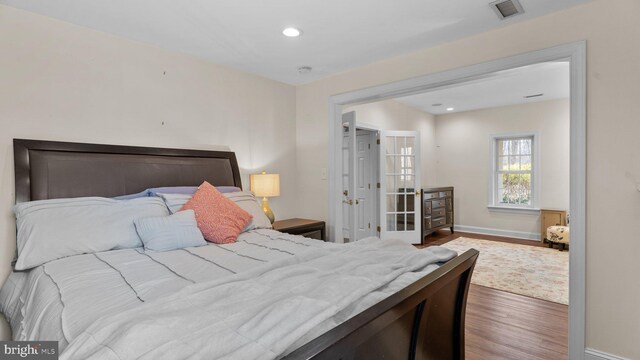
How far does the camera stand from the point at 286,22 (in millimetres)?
2391

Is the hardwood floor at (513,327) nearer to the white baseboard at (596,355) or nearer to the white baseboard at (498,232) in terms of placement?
the white baseboard at (596,355)

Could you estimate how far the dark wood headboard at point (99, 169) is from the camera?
216cm

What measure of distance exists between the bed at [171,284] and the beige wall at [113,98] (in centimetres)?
15

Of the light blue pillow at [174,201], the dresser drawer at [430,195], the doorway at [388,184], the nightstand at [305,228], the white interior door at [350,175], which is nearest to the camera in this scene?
the light blue pillow at [174,201]

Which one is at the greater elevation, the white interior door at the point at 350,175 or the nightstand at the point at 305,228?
the white interior door at the point at 350,175

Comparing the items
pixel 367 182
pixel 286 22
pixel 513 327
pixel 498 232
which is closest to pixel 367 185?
pixel 367 182

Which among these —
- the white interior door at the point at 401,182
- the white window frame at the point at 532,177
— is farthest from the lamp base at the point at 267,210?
the white window frame at the point at 532,177

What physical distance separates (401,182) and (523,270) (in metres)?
2.16

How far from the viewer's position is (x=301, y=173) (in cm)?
410

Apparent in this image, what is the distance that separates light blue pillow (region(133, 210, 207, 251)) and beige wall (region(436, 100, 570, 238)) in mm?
5947

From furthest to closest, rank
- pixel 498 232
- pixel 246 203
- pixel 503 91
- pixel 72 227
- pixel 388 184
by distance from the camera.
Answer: pixel 498 232, pixel 388 184, pixel 503 91, pixel 246 203, pixel 72 227

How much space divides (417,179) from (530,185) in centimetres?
245

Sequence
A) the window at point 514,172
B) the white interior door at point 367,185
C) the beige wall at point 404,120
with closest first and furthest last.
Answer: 1. the beige wall at point 404,120
2. the white interior door at point 367,185
3. the window at point 514,172

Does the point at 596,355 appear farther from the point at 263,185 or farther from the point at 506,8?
the point at 263,185
